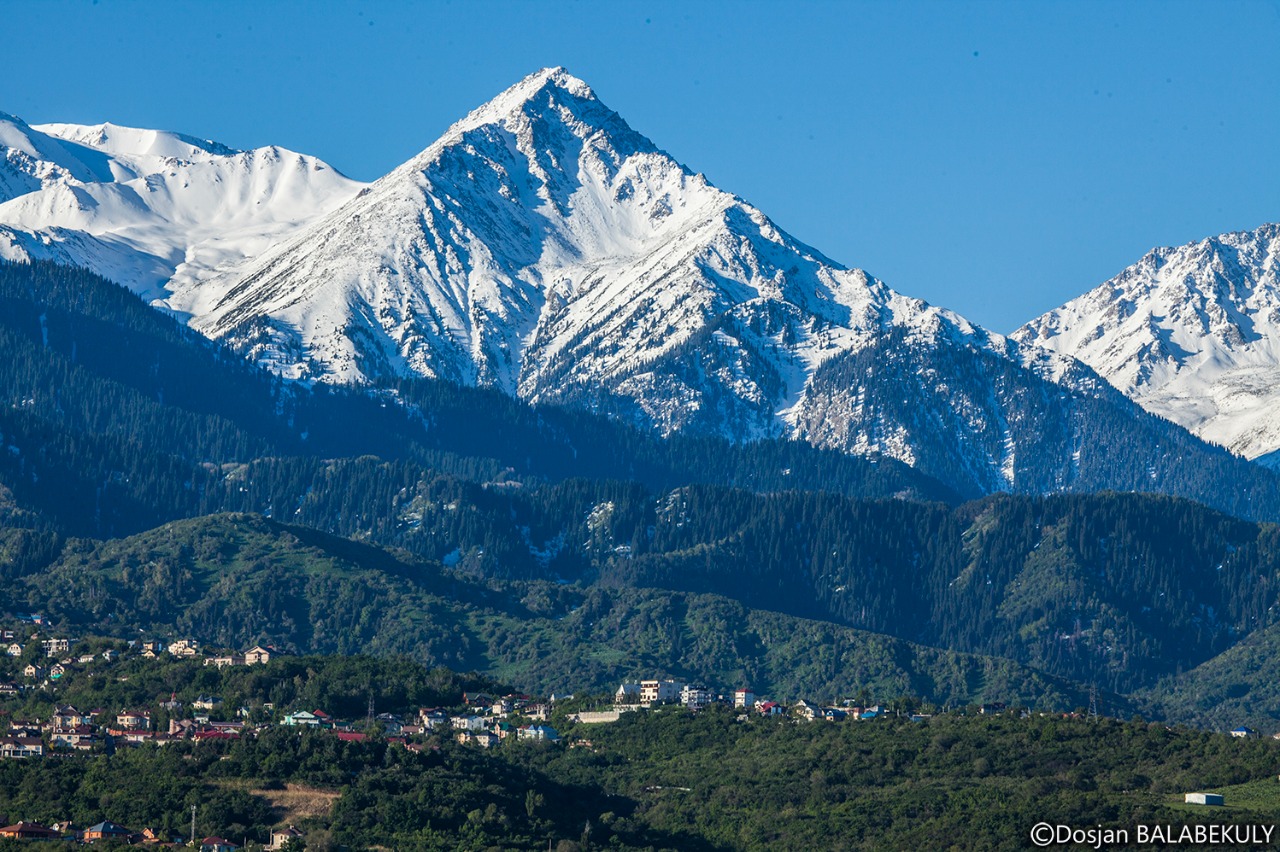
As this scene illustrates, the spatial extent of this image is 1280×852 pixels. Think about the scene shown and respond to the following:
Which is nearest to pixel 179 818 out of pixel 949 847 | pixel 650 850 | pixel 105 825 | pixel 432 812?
pixel 105 825

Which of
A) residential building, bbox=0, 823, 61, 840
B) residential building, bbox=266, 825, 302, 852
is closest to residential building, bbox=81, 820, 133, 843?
residential building, bbox=0, 823, 61, 840

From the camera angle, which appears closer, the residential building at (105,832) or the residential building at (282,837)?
the residential building at (105,832)

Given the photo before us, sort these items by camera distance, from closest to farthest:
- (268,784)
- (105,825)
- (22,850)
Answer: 1. (22,850)
2. (105,825)
3. (268,784)

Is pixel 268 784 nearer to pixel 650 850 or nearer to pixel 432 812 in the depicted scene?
pixel 432 812

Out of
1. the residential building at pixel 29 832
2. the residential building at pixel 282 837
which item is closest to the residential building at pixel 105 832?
the residential building at pixel 29 832

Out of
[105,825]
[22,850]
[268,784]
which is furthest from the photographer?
[268,784]

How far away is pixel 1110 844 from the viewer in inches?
7244

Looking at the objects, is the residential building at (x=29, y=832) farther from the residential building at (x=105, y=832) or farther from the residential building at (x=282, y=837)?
the residential building at (x=282, y=837)

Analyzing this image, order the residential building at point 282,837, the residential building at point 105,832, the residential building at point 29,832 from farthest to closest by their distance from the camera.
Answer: the residential building at point 282,837 < the residential building at point 105,832 < the residential building at point 29,832

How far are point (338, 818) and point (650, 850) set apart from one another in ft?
63.6

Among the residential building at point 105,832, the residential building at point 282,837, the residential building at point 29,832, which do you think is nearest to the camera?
the residential building at point 29,832

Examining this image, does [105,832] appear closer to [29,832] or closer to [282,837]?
[29,832]

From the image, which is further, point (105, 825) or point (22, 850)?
point (105, 825)

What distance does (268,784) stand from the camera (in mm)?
198500
